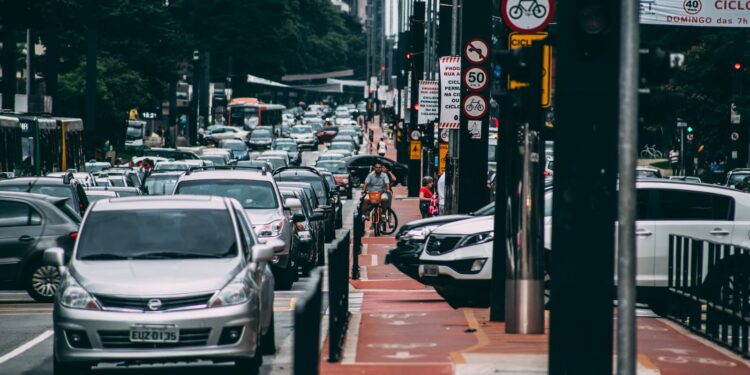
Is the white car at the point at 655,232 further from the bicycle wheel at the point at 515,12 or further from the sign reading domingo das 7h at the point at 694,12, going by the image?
the sign reading domingo das 7h at the point at 694,12

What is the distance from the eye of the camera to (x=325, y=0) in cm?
18075

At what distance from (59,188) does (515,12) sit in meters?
10.7

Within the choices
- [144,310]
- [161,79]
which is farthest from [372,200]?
[161,79]

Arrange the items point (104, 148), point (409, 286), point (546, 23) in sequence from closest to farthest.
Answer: point (546, 23)
point (409, 286)
point (104, 148)

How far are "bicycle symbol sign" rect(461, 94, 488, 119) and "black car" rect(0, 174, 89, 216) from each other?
6197 millimetres

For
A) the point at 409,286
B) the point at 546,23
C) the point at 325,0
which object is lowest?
the point at 409,286

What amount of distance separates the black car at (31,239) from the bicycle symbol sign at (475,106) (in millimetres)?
6681

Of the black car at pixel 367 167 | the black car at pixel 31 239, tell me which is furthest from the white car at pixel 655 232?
the black car at pixel 367 167

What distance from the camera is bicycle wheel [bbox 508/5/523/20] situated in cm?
1488

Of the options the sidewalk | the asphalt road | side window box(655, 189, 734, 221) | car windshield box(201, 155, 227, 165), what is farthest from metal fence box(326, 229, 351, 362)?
car windshield box(201, 155, 227, 165)

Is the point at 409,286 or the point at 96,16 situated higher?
the point at 96,16

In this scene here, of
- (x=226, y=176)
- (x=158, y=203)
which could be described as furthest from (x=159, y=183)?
(x=158, y=203)

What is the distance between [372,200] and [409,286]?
14949 mm

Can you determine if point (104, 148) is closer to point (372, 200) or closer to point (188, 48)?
point (188, 48)
